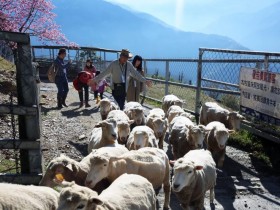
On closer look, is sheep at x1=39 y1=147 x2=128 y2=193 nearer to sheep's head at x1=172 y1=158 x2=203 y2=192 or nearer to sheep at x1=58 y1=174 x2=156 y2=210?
sheep at x1=58 y1=174 x2=156 y2=210

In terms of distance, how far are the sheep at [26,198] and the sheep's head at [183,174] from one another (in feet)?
4.82

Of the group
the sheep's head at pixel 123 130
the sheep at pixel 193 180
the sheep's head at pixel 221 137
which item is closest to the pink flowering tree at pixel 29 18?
the sheep's head at pixel 123 130

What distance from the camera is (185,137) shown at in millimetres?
6676

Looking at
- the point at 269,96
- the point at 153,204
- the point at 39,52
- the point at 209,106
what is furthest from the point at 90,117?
the point at 39,52

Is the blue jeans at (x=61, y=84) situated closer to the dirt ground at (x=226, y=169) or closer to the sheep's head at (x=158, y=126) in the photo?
the dirt ground at (x=226, y=169)

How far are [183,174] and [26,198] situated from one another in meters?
1.90

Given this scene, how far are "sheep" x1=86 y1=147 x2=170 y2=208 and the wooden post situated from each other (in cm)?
69

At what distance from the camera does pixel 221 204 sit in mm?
5148

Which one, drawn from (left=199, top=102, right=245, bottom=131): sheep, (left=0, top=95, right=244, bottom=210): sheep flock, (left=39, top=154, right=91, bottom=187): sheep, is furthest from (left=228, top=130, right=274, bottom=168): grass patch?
(left=39, top=154, right=91, bottom=187): sheep

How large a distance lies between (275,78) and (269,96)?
417mm

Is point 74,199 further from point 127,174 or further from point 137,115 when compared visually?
point 137,115

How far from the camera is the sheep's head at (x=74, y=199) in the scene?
3.02m

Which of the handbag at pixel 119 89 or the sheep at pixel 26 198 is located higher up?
the handbag at pixel 119 89

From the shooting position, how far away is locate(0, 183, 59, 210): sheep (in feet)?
10.2
